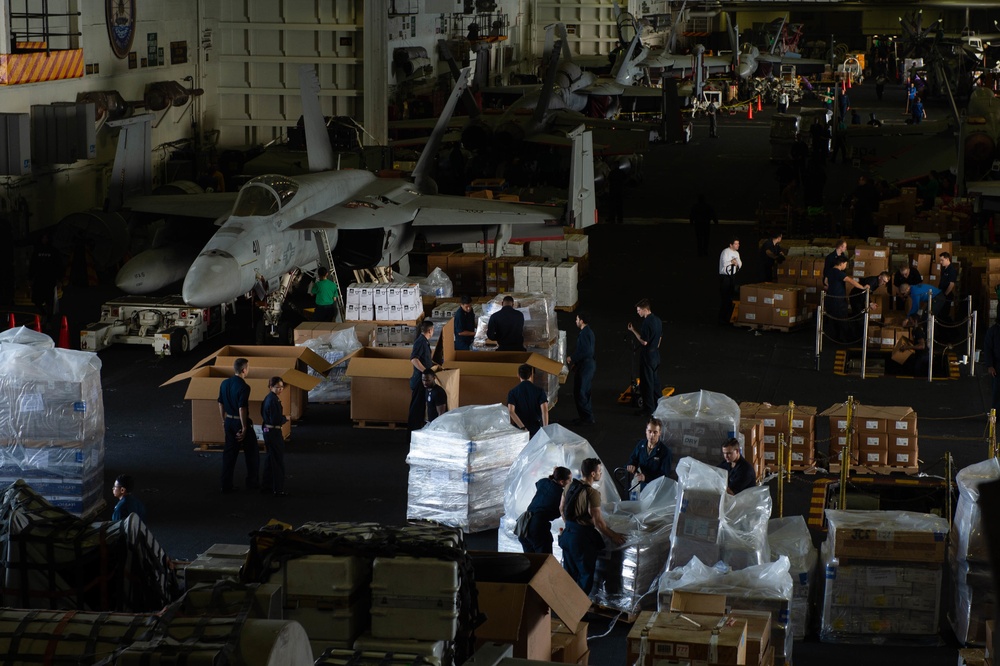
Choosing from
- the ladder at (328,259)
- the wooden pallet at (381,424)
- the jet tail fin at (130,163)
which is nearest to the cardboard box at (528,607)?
the wooden pallet at (381,424)

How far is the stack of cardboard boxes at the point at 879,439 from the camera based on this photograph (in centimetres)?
1307

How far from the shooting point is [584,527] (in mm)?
9477

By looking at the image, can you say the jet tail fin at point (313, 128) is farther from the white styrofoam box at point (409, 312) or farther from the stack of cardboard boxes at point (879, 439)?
the stack of cardboard boxes at point (879, 439)

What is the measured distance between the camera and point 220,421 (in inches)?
536

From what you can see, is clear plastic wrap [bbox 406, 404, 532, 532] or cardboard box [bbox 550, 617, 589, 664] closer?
cardboard box [bbox 550, 617, 589, 664]

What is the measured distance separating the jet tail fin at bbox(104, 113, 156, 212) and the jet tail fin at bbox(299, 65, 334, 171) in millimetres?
3506

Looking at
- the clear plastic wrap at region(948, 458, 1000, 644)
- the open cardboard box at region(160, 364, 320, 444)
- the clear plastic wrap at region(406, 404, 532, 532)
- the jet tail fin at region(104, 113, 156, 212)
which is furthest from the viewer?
the jet tail fin at region(104, 113, 156, 212)

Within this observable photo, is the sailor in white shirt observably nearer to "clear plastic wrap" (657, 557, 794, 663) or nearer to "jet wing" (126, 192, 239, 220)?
"jet wing" (126, 192, 239, 220)

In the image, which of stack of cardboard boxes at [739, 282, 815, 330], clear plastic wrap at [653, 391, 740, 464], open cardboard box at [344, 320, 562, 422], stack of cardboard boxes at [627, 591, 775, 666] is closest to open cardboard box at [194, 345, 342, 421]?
open cardboard box at [344, 320, 562, 422]

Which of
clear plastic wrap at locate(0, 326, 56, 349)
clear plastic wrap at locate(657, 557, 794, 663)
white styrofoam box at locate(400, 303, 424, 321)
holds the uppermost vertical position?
clear plastic wrap at locate(0, 326, 56, 349)

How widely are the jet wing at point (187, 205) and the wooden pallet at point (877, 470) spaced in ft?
30.2

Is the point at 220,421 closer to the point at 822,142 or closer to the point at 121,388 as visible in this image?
the point at 121,388

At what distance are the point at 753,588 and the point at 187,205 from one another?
12895mm

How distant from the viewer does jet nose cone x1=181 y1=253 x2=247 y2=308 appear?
15.5m
